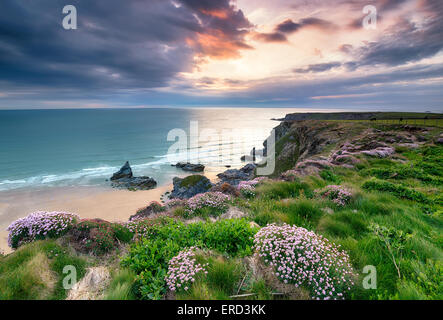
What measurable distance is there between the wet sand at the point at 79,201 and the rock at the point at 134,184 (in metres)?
2.10

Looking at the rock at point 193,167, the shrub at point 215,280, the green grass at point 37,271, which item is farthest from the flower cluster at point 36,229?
the rock at point 193,167

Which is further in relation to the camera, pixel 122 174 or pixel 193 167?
pixel 193 167

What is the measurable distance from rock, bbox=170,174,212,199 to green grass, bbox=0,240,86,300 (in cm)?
2814

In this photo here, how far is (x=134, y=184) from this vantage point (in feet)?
139

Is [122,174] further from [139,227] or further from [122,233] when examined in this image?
[139,227]

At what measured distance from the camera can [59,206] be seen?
3203cm

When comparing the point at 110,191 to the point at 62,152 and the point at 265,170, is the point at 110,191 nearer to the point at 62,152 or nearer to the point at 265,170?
the point at 265,170

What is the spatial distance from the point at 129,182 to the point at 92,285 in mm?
43437

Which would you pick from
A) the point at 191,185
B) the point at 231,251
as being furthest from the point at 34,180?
the point at 231,251

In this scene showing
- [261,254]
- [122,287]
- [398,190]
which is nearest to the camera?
[122,287]

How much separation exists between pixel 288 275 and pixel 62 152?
91.1 m

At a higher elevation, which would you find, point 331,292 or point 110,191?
point 331,292

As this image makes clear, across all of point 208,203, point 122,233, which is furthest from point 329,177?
point 122,233

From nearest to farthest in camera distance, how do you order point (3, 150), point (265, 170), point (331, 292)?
point (331, 292) < point (265, 170) < point (3, 150)
